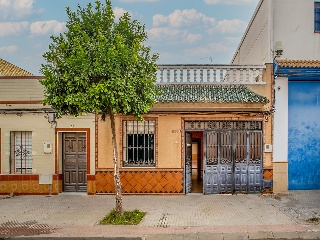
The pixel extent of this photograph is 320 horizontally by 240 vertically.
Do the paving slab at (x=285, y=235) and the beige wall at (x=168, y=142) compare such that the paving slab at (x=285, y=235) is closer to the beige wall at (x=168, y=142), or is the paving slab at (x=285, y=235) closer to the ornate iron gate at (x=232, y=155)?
the ornate iron gate at (x=232, y=155)

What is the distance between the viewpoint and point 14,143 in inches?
540

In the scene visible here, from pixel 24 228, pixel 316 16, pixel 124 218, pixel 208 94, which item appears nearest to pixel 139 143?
pixel 208 94

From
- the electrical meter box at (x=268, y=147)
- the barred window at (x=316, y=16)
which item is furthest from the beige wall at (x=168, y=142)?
the barred window at (x=316, y=16)

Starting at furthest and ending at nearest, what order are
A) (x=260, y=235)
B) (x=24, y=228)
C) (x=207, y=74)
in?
(x=207, y=74) < (x=24, y=228) < (x=260, y=235)

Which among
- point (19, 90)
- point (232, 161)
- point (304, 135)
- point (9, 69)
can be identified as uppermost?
point (9, 69)

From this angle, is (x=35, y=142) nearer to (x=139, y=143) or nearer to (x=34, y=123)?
(x=34, y=123)

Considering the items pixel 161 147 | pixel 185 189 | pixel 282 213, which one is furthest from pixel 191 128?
pixel 282 213

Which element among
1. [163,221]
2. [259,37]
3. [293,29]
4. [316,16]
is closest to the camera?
[163,221]

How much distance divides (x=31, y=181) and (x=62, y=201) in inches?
70.5

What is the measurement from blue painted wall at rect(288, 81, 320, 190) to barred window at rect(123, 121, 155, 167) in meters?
5.05

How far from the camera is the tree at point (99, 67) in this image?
9.23 metres

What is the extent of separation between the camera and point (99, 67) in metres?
9.15

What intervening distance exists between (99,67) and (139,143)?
4949 millimetres

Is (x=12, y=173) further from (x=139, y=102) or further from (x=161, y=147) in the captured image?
(x=139, y=102)
